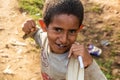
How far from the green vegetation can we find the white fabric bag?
2721mm

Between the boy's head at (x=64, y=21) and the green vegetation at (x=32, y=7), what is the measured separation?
2.51 m

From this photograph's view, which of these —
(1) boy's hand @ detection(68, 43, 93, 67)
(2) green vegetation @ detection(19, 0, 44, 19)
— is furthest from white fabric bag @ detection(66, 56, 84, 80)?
(2) green vegetation @ detection(19, 0, 44, 19)

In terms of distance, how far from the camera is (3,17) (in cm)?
478

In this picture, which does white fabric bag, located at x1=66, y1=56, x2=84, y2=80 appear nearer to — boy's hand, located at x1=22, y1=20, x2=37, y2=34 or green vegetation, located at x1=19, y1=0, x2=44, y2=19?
boy's hand, located at x1=22, y1=20, x2=37, y2=34

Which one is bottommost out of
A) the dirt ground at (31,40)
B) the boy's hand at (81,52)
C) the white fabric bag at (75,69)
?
the dirt ground at (31,40)

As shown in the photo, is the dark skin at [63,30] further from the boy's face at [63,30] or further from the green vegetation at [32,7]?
the green vegetation at [32,7]

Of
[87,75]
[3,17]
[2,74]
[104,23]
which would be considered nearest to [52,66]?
[87,75]

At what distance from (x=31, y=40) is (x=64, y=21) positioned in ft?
7.08

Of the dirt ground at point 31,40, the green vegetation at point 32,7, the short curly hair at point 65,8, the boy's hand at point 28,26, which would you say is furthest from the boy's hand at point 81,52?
the green vegetation at point 32,7

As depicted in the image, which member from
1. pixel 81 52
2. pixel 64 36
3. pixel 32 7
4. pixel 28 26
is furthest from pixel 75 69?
pixel 32 7

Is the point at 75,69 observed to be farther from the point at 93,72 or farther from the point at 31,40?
the point at 31,40

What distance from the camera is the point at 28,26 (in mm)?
2561

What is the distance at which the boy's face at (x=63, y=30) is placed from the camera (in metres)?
2.09

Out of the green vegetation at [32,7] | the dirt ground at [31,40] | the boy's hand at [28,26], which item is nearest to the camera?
the boy's hand at [28,26]
